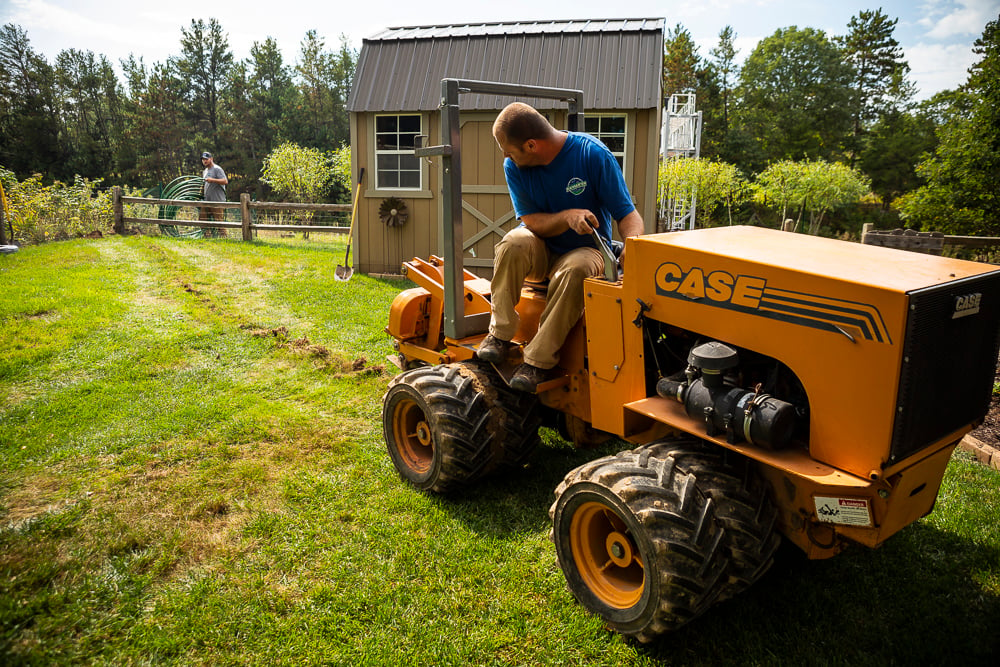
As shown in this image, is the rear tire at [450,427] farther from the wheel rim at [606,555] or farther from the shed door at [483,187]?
the shed door at [483,187]

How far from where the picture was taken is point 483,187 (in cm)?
1062

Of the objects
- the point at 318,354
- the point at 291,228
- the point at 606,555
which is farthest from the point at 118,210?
the point at 606,555

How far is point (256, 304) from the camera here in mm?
8539

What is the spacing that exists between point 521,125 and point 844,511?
7.24 ft

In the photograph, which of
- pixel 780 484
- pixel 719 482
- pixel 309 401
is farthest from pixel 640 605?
pixel 309 401

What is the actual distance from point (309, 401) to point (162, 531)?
2.05 metres

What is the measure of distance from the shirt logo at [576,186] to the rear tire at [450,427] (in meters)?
1.18

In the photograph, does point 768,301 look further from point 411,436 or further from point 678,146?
point 678,146

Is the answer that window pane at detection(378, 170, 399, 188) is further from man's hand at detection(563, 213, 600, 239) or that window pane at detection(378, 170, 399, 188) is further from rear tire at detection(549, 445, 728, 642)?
rear tire at detection(549, 445, 728, 642)

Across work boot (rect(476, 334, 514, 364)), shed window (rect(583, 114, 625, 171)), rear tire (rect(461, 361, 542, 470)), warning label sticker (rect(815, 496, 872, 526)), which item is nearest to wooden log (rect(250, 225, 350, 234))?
shed window (rect(583, 114, 625, 171))

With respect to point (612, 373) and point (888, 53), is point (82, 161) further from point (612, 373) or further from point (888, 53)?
point (888, 53)

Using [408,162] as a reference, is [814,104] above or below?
above

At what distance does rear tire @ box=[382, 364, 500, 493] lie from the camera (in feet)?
11.4

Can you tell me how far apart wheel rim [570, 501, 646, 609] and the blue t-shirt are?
1.44 metres
